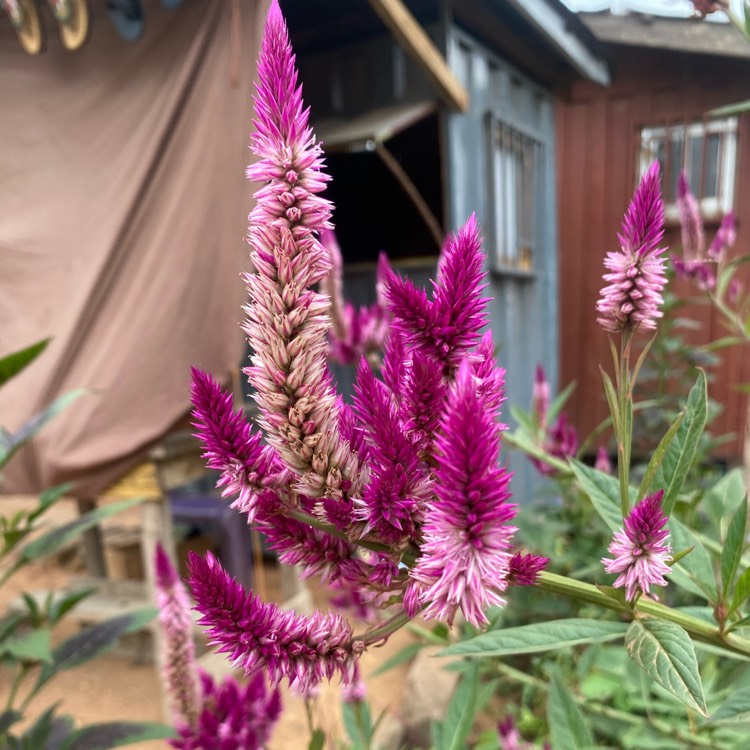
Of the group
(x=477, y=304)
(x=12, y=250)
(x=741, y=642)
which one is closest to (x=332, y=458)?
(x=477, y=304)

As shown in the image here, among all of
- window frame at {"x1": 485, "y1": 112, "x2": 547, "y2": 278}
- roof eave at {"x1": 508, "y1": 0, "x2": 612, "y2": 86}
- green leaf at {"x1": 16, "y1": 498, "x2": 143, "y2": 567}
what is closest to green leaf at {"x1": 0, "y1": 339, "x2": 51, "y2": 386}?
green leaf at {"x1": 16, "y1": 498, "x2": 143, "y2": 567}

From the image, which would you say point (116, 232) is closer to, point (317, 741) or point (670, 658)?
point (317, 741)

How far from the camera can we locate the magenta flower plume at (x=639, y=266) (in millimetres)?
405

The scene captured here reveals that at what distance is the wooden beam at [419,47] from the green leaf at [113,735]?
2495 millimetres

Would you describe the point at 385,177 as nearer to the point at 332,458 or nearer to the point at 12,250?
the point at 12,250

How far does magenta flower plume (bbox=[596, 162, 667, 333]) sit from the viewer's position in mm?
405


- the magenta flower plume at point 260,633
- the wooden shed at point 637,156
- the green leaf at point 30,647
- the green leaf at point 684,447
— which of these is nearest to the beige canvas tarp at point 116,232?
the green leaf at point 30,647

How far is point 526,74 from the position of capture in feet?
13.7

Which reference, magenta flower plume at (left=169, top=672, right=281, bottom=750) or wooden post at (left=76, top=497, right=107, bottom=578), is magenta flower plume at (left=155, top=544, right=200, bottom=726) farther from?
wooden post at (left=76, top=497, right=107, bottom=578)

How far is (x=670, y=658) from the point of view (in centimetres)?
40

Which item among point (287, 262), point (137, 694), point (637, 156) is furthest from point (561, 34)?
point (137, 694)

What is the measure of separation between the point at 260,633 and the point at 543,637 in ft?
0.91

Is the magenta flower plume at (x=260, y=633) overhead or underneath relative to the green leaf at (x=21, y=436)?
overhead

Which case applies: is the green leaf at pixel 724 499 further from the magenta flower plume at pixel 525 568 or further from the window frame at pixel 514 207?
the window frame at pixel 514 207
